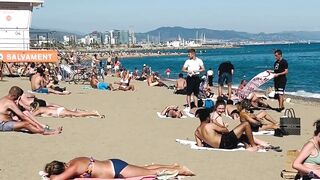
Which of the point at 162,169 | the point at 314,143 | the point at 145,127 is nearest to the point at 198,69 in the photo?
the point at 145,127

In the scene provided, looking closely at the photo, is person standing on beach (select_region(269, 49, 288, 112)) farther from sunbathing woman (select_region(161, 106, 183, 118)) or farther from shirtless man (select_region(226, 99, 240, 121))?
sunbathing woman (select_region(161, 106, 183, 118))

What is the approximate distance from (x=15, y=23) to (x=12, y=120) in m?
20.2

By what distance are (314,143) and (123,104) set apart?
10.6 metres

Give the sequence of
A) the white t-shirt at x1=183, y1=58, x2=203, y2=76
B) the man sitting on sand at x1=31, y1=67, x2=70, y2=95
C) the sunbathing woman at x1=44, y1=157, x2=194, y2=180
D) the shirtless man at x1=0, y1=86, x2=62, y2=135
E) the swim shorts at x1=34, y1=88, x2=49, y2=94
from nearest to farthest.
Answer: the sunbathing woman at x1=44, y1=157, x2=194, y2=180, the shirtless man at x1=0, y1=86, x2=62, y2=135, the white t-shirt at x1=183, y1=58, x2=203, y2=76, the man sitting on sand at x1=31, y1=67, x2=70, y2=95, the swim shorts at x1=34, y1=88, x2=49, y2=94

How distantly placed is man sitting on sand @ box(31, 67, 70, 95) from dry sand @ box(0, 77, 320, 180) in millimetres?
4137

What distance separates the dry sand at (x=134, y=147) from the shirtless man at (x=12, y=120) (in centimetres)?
15

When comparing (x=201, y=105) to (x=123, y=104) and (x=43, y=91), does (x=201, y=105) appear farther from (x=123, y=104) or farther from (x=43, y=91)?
(x=43, y=91)

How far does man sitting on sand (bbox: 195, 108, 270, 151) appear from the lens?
864cm

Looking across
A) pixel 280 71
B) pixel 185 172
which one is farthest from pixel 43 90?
pixel 185 172

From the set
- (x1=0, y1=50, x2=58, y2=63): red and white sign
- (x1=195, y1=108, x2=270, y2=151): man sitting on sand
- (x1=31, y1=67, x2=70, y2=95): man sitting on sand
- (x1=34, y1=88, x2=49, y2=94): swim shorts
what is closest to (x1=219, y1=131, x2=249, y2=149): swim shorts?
(x1=195, y1=108, x2=270, y2=151): man sitting on sand

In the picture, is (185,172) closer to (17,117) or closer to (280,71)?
(17,117)

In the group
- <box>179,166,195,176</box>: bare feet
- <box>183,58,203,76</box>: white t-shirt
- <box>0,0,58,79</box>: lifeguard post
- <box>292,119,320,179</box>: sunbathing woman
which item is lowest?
<box>179,166,195,176</box>: bare feet

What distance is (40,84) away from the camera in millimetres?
17469

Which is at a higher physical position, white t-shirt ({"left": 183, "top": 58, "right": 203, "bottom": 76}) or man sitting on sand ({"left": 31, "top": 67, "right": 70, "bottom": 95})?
white t-shirt ({"left": 183, "top": 58, "right": 203, "bottom": 76})
